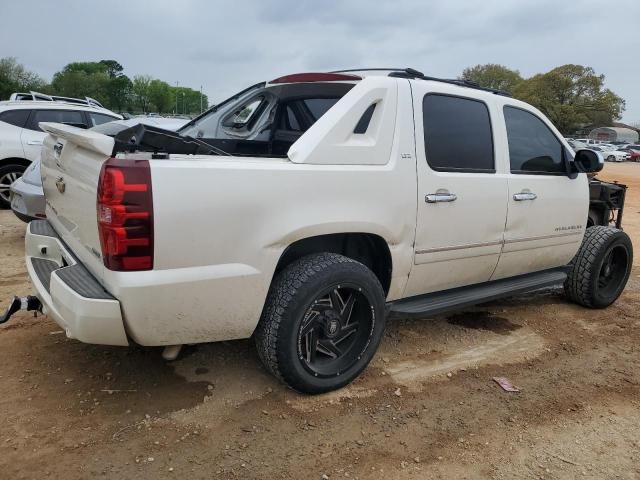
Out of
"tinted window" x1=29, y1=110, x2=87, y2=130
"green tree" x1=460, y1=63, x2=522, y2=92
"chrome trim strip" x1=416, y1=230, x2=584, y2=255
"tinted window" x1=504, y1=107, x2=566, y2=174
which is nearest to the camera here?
"chrome trim strip" x1=416, y1=230, x2=584, y2=255

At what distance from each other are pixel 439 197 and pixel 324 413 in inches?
58.0

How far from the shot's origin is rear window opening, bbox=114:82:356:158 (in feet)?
12.8

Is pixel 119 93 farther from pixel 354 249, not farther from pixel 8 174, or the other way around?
pixel 354 249

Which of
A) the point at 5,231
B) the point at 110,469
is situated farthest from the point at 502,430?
the point at 5,231

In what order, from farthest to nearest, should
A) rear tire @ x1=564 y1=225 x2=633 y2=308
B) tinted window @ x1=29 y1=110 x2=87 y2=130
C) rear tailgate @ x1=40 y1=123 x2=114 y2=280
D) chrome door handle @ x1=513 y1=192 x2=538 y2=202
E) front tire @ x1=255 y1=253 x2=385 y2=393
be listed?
tinted window @ x1=29 y1=110 x2=87 y2=130, rear tire @ x1=564 y1=225 x2=633 y2=308, chrome door handle @ x1=513 y1=192 x2=538 y2=202, front tire @ x1=255 y1=253 x2=385 y2=393, rear tailgate @ x1=40 y1=123 x2=114 y2=280

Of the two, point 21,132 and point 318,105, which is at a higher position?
point 318,105

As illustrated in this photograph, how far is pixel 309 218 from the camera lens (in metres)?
2.85

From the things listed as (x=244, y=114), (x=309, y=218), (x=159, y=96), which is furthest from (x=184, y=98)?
(x=309, y=218)

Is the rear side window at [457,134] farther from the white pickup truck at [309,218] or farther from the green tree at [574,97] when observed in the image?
the green tree at [574,97]

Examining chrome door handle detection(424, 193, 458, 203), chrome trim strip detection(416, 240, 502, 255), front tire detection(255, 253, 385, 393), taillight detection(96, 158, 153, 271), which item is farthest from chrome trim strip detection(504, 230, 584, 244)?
taillight detection(96, 158, 153, 271)

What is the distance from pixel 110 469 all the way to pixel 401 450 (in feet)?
4.54

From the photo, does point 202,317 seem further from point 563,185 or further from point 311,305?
point 563,185

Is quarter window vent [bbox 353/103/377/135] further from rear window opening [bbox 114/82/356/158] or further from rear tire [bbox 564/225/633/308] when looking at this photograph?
rear tire [bbox 564/225/633/308]

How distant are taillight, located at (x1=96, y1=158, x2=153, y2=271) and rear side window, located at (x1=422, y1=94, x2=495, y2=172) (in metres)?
1.79
